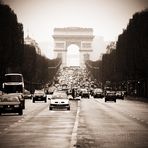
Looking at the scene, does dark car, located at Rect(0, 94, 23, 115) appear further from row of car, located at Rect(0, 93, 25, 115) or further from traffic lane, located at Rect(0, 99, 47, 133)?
traffic lane, located at Rect(0, 99, 47, 133)

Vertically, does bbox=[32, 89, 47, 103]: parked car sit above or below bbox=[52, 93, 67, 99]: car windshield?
above

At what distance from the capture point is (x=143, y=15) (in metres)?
103

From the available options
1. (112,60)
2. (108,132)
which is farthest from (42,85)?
(108,132)

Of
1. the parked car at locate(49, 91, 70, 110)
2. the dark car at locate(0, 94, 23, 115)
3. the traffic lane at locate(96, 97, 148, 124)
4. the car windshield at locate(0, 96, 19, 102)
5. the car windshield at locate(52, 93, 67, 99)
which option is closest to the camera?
the traffic lane at locate(96, 97, 148, 124)

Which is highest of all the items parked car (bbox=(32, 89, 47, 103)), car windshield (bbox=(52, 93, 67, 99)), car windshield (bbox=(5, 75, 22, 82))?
car windshield (bbox=(5, 75, 22, 82))

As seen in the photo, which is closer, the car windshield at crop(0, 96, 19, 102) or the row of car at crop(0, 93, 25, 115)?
the row of car at crop(0, 93, 25, 115)

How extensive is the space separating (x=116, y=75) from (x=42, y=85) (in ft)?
116

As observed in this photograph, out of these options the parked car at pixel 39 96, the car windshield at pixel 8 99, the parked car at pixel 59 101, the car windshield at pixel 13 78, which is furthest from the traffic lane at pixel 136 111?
the parked car at pixel 39 96

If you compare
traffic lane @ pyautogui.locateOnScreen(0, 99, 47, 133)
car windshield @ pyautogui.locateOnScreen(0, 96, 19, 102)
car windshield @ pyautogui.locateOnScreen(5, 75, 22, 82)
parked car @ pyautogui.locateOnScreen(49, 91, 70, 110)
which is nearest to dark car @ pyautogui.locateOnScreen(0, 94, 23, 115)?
car windshield @ pyautogui.locateOnScreen(0, 96, 19, 102)

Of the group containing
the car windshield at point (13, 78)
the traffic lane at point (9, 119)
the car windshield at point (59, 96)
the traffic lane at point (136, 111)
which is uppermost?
the car windshield at point (13, 78)

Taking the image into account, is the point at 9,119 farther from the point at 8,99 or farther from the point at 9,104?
the point at 8,99

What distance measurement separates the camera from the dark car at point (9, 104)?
4497 cm

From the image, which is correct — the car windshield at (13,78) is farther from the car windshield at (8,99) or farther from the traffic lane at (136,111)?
the car windshield at (8,99)

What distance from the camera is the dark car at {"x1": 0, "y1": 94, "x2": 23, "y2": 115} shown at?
4497 centimetres
